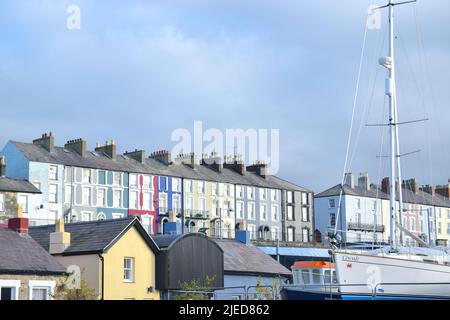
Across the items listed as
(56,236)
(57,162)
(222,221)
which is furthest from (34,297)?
(222,221)

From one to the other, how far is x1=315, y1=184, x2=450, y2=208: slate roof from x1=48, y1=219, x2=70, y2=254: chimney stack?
8191 centimetres

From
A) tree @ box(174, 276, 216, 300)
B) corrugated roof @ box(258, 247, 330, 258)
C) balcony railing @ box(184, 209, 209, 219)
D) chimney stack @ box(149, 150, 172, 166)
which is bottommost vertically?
tree @ box(174, 276, 216, 300)

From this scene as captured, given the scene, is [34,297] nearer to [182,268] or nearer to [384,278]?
[182,268]

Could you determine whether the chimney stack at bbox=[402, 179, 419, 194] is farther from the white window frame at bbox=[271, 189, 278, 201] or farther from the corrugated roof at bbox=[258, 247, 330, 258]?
the corrugated roof at bbox=[258, 247, 330, 258]

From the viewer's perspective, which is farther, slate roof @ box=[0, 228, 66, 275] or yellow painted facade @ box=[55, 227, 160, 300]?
Result: yellow painted facade @ box=[55, 227, 160, 300]

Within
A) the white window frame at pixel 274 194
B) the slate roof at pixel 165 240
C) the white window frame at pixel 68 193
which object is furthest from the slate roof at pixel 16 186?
the slate roof at pixel 165 240

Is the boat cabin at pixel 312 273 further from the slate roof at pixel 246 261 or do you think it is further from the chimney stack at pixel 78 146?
the chimney stack at pixel 78 146

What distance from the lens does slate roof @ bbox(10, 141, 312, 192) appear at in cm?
9200

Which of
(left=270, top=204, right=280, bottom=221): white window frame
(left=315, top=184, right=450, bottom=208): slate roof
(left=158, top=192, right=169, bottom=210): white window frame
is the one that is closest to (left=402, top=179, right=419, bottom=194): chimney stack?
(left=315, top=184, right=450, bottom=208): slate roof

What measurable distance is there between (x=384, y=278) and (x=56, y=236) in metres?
16.4

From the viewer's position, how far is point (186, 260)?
4456cm

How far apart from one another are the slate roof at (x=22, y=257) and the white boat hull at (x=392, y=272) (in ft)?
41.2

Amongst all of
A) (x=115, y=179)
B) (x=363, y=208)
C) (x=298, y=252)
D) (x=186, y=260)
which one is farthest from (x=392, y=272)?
(x=363, y=208)

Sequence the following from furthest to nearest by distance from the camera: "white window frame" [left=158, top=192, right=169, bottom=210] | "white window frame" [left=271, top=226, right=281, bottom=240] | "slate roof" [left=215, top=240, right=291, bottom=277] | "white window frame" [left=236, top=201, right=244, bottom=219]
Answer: "white window frame" [left=271, top=226, right=281, bottom=240], "white window frame" [left=236, top=201, right=244, bottom=219], "white window frame" [left=158, top=192, right=169, bottom=210], "slate roof" [left=215, top=240, right=291, bottom=277]
